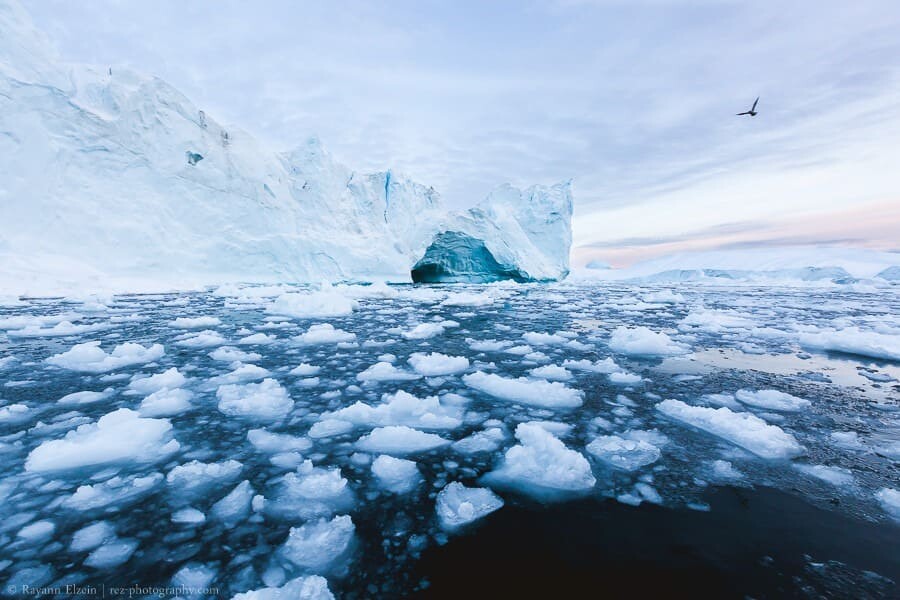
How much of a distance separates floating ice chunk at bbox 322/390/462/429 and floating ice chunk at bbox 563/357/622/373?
199 cm

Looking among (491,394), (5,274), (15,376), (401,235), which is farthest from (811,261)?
(5,274)

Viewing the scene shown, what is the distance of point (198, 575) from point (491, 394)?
271cm

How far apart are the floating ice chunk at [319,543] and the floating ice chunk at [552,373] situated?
117 inches

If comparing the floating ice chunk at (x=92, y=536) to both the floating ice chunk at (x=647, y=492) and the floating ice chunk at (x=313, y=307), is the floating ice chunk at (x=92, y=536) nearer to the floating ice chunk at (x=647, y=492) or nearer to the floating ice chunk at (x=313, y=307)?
the floating ice chunk at (x=647, y=492)

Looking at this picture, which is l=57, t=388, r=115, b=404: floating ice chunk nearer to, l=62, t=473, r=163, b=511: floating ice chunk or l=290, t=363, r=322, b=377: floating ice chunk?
l=290, t=363, r=322, b=377: floating ice chunk

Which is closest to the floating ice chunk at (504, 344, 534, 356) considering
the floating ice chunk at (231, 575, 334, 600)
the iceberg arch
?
the floating ice chunk at (231, 575, 334, 600)

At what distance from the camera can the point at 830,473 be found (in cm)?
230

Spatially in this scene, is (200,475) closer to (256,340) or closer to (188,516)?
(188,516)

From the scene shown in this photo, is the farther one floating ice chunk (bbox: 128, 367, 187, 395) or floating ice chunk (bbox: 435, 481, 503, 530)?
floating ice chunk (bbox: 128, 367, 187, 395)

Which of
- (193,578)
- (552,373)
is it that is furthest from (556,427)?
(193,578)

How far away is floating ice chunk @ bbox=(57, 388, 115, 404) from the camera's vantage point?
3.41 m

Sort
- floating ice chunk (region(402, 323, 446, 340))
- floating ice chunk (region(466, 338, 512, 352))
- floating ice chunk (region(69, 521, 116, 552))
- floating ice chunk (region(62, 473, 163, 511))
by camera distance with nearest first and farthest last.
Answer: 1. floating ice chunk (region(69, 521, 116, 552))
2. floating ice chunk (region(62, 473, 163, 511))
3. floating ice chunk (region(466, 338, 512, 352))
4. floating ice chunk (region(402, 323, 446, 340))

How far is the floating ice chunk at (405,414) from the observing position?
121 inches

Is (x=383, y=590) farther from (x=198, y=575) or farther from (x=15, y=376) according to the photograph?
(x=15, y=376)
